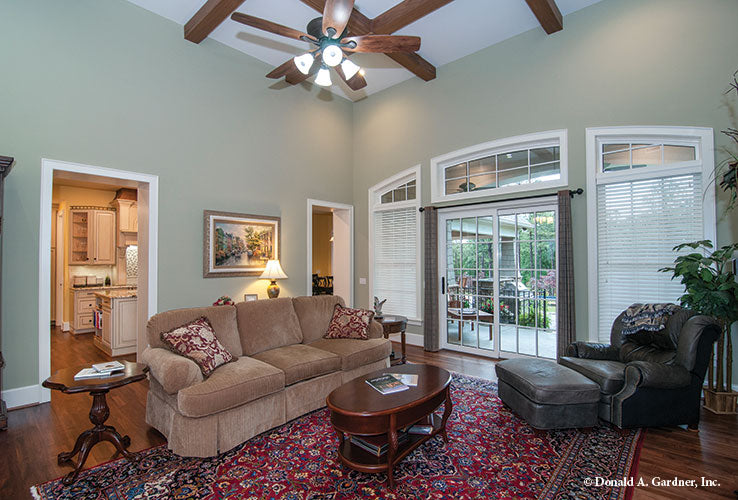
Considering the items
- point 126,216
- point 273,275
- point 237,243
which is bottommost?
point 273,275

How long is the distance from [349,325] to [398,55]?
3.70 meters

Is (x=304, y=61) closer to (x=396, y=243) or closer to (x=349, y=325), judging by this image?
(x=349, y=325)

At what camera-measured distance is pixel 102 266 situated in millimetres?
7641

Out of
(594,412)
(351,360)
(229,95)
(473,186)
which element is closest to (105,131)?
(229,95)

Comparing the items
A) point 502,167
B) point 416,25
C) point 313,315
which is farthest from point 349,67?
point 313,315

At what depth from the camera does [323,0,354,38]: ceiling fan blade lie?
9.15 feet

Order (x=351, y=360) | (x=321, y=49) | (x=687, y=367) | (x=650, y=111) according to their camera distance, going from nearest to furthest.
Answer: (x=687, y=367) → (x=321, y=49) → (x=351, y=360) → (x=650, y=111)

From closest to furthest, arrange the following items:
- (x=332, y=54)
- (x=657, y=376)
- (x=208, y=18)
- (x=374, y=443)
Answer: (x=374, y=443)
(x=657, y=376)
(x=332, y=54)
(x=208, y=18)

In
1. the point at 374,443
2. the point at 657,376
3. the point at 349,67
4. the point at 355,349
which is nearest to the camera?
the point at 374,443

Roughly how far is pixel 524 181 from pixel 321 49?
10.3 ft

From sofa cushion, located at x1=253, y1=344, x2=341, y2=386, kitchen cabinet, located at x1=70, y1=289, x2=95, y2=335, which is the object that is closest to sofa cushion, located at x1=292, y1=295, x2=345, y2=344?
sofa cushion, located at x1=253, y1=344, x2=341, y2=386

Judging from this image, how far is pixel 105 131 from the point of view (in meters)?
3.99

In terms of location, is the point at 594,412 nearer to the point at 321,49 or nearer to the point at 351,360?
the point at 351,360

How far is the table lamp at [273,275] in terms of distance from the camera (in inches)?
208
